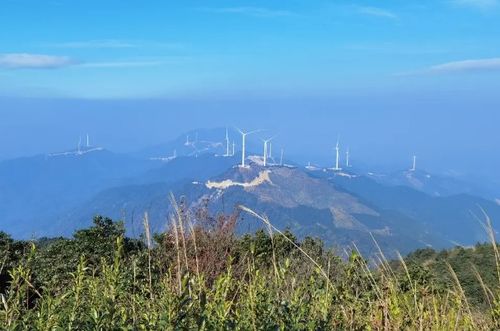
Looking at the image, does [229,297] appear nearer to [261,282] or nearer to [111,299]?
[261,282]

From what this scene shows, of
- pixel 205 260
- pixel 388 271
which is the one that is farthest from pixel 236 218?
pixel 388 271

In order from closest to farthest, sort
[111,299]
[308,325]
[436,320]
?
[111,299]
[308,325]
[436,320]

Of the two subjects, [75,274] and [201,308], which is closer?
[201,308]

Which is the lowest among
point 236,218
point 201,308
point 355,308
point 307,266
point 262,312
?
point 236,218

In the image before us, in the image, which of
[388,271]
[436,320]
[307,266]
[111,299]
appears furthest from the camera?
[307,266]

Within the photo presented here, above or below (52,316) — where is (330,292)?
below

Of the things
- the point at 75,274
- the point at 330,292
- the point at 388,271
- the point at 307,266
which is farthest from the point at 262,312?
the point at 307,266

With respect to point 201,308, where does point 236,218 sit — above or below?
below

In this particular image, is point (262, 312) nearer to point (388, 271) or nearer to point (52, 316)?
point (52, 316)

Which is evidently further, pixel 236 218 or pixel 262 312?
pixel 236 218
